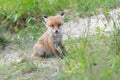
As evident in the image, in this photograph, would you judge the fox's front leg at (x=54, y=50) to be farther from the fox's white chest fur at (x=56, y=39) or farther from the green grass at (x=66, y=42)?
the green grass at (x=66, y=42)

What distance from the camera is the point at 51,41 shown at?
8.09m

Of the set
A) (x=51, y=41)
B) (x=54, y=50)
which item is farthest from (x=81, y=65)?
(x=51, y=41)

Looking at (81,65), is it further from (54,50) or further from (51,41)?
(51,41)

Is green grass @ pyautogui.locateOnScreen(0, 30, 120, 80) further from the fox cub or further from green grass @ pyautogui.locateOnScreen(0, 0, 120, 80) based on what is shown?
the fox cub

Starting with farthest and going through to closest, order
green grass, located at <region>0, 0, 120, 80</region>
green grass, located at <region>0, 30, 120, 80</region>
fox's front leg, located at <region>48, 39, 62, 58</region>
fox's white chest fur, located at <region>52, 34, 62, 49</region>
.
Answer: fox's white chest fur, located at <region>52, 34, 62, 49</region>
fox's front leg, located at <region>48, 39, 62, 58</region>
green grass, located at <region>0, 0, 120, 80</region>
green grass, located at <region>0, 30, 120, 80</region>

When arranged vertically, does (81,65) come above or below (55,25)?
below

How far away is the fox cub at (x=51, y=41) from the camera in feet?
26.0

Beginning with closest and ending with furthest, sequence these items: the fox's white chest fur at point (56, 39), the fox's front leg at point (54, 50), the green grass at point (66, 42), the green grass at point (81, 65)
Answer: the green grass at point (81, 65) → the green grass at point (66, 42) → the fox's front leg at point (54, 50) → the fox's white chest fur at point (56, 39)

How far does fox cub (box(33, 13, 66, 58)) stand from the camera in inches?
312

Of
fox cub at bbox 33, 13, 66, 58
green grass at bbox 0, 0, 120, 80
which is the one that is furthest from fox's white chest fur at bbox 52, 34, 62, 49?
green grass at bbox 0, 0, 120, 80

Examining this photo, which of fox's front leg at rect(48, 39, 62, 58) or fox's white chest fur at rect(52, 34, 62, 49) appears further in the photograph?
fox's white chest fur at rect(52, 34, 62, 49)

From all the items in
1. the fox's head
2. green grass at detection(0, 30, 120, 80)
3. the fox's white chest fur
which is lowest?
green grass at detection(0, 30, 120, 80)

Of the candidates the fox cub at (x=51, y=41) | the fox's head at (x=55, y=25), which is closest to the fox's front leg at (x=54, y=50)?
the fox cub at (x=51, y=41)

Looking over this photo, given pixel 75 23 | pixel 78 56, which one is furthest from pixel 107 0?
pixel 78 56
